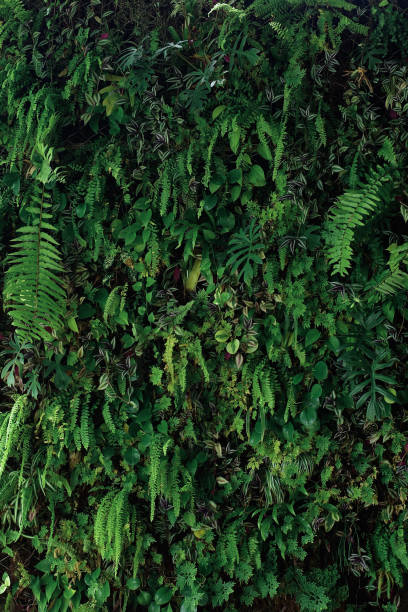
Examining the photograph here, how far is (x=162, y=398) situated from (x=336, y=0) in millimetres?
1993

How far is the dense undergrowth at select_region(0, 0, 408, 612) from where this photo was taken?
2.24m

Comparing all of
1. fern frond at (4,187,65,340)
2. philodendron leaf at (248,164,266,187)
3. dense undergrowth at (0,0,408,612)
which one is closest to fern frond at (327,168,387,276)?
dense undergrowth at (0,0,408,612)

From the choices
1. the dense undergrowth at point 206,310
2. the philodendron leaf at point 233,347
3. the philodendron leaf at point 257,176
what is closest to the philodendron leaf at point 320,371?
the dense undergrowth at point 206,310

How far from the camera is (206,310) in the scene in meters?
2.36

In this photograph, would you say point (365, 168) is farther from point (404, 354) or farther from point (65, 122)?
point (65, 122)

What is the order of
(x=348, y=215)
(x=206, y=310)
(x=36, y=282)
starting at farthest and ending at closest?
(x=206, y=310)
(x=36, y=282)
(x=348, y=215)

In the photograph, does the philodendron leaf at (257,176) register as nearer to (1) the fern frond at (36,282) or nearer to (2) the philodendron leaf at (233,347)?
(2) the philodendron leaf at (233,347)

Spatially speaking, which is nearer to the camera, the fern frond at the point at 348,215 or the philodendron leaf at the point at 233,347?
the fern frond at the point at 348,215

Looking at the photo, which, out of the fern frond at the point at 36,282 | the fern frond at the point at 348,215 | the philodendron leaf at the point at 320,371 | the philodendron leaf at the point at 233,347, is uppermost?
the fern frond at the point at 348,215

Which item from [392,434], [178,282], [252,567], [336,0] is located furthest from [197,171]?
[252,567]

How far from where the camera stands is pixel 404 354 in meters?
2.28

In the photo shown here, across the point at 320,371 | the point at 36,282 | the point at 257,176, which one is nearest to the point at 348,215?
the point at 257,176

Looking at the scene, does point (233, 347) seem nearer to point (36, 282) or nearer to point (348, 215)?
point (348, 215)

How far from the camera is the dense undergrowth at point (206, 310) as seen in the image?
7.34 ft
